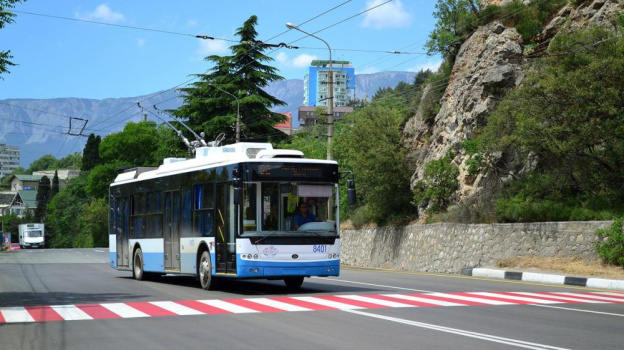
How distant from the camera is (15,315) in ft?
45.9

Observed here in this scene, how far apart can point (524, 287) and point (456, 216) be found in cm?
1282

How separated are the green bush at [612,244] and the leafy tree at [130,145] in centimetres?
8394

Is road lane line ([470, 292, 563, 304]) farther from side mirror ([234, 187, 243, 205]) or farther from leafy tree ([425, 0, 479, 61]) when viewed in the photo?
leafy tree ([425, 0, 479, 61])

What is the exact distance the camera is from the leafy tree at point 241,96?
2285 inches

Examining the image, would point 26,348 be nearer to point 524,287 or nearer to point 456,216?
point 524,287

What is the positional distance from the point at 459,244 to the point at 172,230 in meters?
13.9

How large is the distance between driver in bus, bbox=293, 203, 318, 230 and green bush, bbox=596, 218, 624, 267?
9.72m

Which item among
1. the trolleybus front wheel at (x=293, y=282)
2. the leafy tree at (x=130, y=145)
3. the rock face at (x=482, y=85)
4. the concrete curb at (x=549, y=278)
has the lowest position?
the concrete curb at (x=549, y=278)

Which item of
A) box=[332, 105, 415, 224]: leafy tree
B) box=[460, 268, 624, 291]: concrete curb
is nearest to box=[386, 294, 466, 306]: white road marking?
box=[460, 268, 624, 291]: concrete curb

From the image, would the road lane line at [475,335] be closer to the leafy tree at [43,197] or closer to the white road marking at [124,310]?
the white road marking at [124,310]

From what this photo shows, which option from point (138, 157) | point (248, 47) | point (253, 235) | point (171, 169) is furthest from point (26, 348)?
point (138, 157)

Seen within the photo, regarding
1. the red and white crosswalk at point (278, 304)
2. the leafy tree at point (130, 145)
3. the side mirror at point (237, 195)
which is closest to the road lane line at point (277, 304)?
the red and white crosswalk at point (278, 304)

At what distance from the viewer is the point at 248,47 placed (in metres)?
57.9

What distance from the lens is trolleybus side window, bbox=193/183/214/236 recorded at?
19.7 meters
